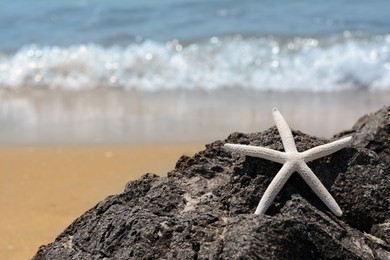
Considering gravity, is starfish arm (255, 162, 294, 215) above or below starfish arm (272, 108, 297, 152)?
below

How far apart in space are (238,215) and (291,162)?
0.40 meters

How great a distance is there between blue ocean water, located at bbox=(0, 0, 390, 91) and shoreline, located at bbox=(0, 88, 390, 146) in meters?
0.36

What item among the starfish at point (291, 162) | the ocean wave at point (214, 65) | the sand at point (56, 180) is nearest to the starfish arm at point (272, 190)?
the starfish at point (291, 162)

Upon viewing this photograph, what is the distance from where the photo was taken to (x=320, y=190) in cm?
316

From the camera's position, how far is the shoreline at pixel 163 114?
764 cm

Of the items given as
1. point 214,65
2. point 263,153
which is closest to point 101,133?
point 214,65

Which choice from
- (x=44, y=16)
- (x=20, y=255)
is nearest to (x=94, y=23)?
(x=44, y=16)

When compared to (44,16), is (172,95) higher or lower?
lower

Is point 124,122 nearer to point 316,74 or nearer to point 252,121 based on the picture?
point 252,121

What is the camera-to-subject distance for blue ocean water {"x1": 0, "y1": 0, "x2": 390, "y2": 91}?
9641 mm

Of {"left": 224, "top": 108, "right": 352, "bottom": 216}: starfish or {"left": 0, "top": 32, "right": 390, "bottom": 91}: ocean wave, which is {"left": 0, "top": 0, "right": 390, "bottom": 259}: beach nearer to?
{"left": 0, "top": 32, "right": 390, "bottom": 91}: ocean wave

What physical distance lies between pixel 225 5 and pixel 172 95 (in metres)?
4.36

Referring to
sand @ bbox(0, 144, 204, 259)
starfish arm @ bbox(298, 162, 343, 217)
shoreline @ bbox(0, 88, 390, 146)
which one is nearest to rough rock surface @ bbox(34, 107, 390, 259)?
starfish arm @ bbox(298, 162, 343, 217)

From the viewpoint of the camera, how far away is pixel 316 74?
960 centimetres
